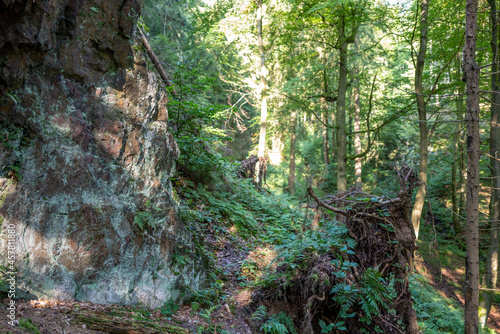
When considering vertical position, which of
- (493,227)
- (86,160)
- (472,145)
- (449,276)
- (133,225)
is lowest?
(449,276)

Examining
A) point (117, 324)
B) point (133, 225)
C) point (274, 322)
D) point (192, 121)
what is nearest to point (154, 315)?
point (117, 324)

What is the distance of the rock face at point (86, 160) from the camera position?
10.2ft

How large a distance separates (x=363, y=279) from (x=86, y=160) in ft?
14.5

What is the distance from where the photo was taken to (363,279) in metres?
4.33

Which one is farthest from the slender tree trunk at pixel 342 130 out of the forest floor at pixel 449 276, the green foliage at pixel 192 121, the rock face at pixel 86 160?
the rock face at pixel 86 160

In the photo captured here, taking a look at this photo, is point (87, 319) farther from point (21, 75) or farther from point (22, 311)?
point (21, 75)

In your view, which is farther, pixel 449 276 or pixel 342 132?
pixel 449 276

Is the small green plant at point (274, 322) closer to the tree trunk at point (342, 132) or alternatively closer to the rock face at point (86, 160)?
the rock face at point (86, 160)

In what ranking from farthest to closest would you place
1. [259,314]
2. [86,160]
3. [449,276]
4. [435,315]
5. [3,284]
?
[449,276] < [435,315] < [259,314] < [86,160] < [3,284]

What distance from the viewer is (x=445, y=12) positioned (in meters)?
9.36

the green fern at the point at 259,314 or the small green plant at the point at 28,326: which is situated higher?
the small green plant at the point at 28,326

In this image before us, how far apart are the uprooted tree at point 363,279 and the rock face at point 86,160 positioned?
1.81 metres

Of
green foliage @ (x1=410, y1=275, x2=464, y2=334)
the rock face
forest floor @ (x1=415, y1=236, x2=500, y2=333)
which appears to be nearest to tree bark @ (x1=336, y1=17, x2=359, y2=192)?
green foliage @ (x1=410, y1=275, x2=464, y2=334)

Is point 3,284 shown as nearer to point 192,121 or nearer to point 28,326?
point 28,326
